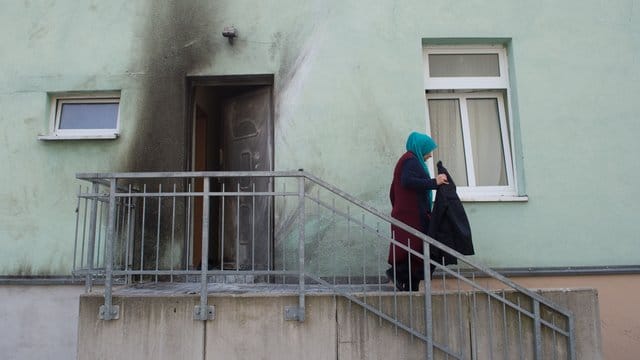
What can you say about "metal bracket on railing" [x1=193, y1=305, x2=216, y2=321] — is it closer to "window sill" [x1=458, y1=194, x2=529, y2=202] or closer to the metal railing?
the metal railing

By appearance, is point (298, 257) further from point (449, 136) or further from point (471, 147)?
point (471, 147)

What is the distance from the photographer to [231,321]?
4074mm

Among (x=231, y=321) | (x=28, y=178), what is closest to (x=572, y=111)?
(x=231, y=321)

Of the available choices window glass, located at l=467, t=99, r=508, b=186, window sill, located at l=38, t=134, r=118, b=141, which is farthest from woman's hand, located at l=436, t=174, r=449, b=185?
window sill, located at l=38, t=134, r=118, b=141

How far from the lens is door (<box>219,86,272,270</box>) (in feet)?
18.5

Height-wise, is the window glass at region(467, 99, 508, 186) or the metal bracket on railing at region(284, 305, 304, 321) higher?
the window glass at region(467, 99, 508, 186)

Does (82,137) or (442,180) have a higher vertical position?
(82,137)

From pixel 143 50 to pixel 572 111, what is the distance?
177 inches

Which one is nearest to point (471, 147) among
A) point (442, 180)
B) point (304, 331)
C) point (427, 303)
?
point (442, 180)

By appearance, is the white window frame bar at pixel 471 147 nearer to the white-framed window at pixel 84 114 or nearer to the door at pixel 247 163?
the door at pixel 247 163

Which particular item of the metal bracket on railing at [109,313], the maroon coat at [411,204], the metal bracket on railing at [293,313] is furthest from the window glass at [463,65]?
the metal bracket on railing at [109,313]

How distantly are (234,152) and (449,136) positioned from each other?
2450 millimetres

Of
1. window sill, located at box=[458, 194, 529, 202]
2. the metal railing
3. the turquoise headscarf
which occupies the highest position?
the turquoise headscarf

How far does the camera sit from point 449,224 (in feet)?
14.0
